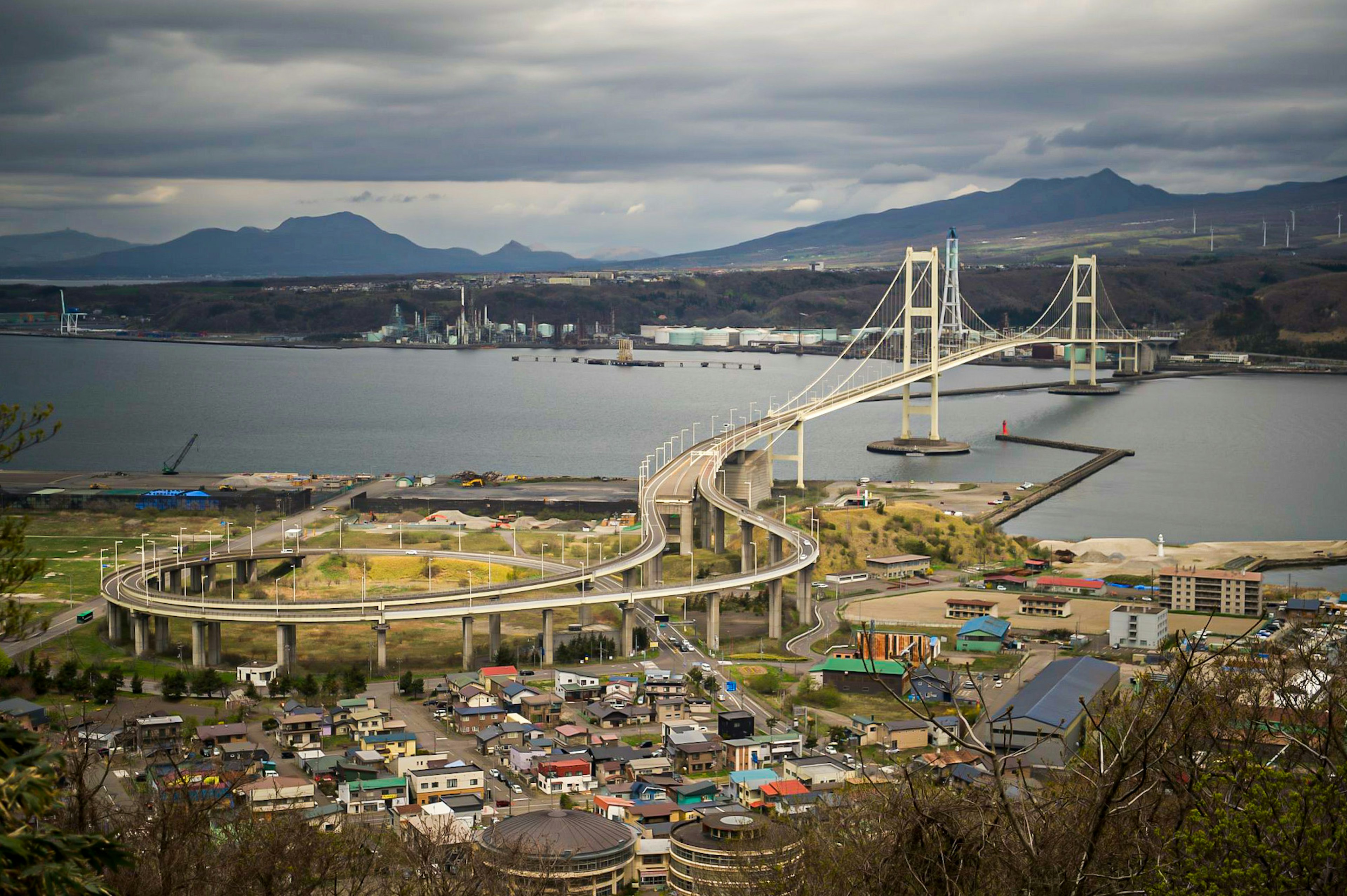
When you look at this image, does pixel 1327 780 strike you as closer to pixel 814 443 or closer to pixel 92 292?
pixel 814 443

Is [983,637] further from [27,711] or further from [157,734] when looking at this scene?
[27,711]

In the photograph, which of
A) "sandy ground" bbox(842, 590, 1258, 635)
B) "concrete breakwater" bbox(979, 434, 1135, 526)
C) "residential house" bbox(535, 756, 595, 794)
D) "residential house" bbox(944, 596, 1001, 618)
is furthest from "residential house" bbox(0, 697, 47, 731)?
"concrete breakwater" bbox(979, 434, 1135, 526)

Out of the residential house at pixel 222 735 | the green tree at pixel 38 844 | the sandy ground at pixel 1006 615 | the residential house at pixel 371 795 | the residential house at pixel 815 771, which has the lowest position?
the sandy ground at pixel 1006 615

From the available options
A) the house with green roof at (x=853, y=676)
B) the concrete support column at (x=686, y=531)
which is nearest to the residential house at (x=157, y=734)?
the house with green roof at (x=853, y=676)

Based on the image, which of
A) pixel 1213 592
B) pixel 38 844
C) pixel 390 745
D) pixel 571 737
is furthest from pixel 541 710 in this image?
pixel 38 844

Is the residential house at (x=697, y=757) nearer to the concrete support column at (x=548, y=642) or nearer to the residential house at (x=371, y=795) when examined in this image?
the residential house at (x=371, y=795)

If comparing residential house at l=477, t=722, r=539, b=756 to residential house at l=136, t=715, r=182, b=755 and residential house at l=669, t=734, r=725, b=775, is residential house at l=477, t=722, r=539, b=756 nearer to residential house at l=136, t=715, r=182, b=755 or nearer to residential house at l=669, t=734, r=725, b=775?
residential house at l=669, t=734, r=725, b=775
